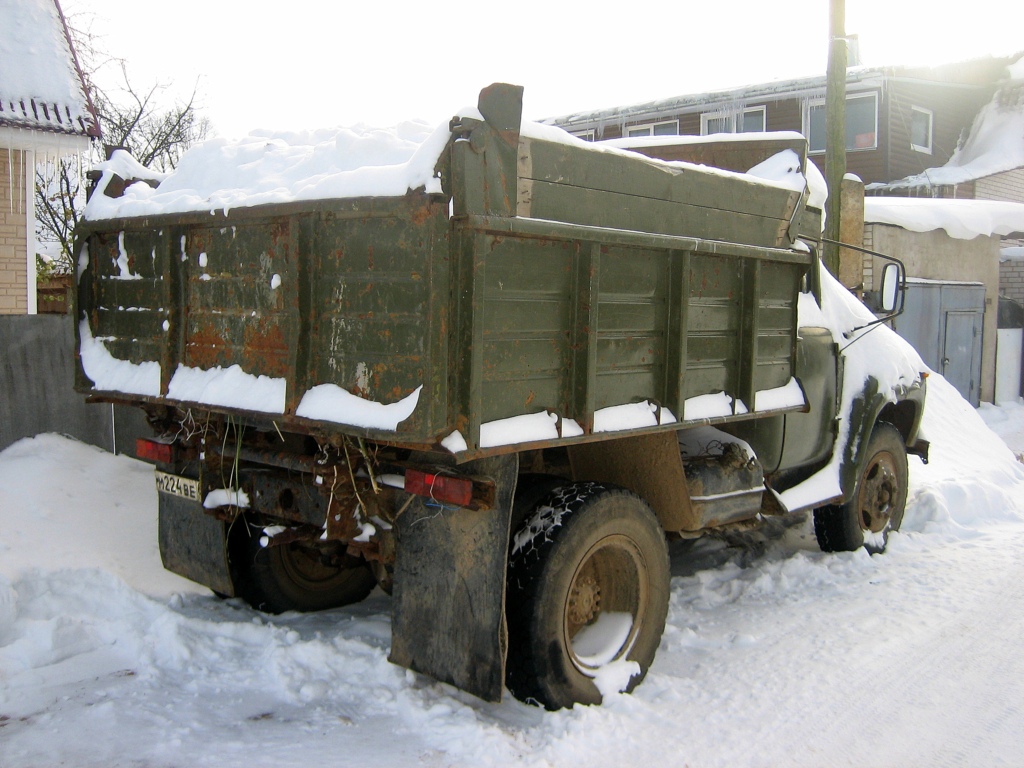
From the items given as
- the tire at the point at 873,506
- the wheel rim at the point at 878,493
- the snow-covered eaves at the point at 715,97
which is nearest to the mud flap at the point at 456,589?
the tire at the point at 873,506

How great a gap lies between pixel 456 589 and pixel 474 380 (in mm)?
948

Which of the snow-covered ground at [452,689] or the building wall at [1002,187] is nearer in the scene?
the snow-covered ground at [452,689]

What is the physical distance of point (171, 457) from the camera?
4309mm

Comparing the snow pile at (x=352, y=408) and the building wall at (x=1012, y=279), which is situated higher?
the building wall at (x=1012, y=279)

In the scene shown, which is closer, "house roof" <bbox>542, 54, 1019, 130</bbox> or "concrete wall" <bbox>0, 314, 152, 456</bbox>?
"concrete wall" <bbox>0, 314, 152, 456</bbox>

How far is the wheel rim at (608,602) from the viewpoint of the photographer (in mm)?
3932

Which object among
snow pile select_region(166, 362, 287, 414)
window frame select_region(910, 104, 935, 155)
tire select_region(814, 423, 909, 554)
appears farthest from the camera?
window frame select_region(910, 104, 935, 155)

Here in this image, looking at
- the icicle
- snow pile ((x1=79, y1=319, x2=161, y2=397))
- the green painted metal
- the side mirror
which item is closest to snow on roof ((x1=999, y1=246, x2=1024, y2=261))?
the side mirror

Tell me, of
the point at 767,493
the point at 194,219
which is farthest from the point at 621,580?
the point at 194,219

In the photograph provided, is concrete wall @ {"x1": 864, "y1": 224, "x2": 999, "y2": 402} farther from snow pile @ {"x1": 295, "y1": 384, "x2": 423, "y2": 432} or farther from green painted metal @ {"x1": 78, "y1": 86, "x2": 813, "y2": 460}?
snow pile @ {"x1": 295, "y1": 384, "x2": 423, "y2": 432}

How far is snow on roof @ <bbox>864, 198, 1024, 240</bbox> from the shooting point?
44.3 ft

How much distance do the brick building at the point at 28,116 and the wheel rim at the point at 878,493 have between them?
27.7 ft

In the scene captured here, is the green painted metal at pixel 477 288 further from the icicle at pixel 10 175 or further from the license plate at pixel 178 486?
the icicle at pixel 10 175

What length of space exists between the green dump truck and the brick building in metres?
5.83
